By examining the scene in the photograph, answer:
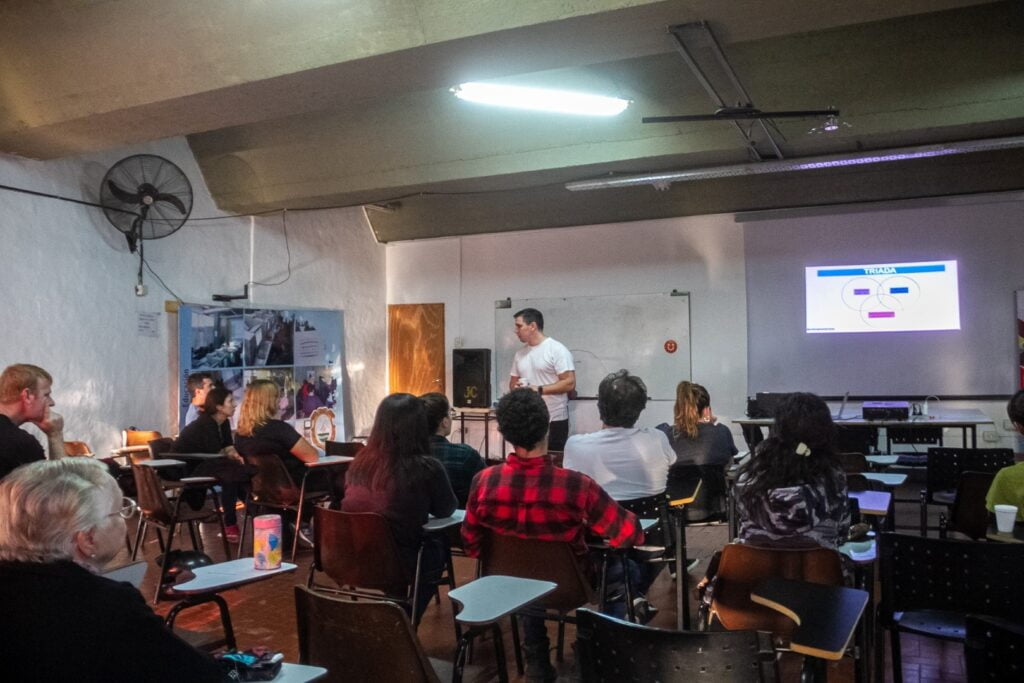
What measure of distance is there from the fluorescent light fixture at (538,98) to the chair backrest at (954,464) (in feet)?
10.0

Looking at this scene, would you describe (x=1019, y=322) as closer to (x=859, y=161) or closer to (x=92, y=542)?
(x=859, y=161)

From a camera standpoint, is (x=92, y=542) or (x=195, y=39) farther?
(x=195, y=39)

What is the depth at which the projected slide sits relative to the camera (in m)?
7.62

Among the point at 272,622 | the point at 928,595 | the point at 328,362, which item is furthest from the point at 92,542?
the point at 328,362

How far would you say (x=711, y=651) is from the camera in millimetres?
1661

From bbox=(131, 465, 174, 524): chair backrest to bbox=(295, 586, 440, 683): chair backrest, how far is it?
297 cm

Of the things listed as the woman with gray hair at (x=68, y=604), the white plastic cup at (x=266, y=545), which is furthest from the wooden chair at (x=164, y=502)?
the woman with gray hair at (x=68, y=604)

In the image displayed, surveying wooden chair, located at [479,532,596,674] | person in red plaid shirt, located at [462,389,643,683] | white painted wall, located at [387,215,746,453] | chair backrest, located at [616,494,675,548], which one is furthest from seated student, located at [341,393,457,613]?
white painted wall, located at [387,215,746,453]

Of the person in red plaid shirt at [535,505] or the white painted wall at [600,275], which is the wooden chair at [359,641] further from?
the white painted wall at [600,275]

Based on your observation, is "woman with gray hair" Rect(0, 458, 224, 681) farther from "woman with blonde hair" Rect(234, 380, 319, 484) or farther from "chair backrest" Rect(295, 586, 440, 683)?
"woman with blonde hair" Rect(234, 380, 319, 484)

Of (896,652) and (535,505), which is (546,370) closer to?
(535,505)

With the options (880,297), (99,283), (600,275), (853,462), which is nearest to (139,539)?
(99,283)

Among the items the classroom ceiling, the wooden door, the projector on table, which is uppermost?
the classroom ceiling

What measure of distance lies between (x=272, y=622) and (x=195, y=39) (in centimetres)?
317
